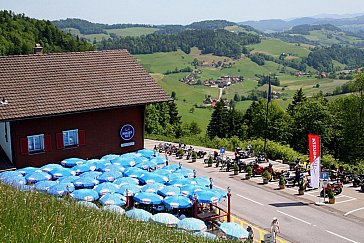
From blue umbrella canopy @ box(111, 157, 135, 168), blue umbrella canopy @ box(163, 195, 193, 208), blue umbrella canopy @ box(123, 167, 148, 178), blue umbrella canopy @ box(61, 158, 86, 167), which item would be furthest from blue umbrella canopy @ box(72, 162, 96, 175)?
blue umbrella canopy @ box(163, 195, 193, 208)

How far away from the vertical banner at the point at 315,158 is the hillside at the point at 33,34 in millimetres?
77603

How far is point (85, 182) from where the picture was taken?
73.1 ft

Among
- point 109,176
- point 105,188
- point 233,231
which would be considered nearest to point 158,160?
point 109,176

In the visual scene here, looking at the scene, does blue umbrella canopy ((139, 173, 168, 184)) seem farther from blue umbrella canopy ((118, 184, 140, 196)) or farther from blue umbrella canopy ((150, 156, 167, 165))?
blue umbrella canopy ((150, 156, 167, 165))

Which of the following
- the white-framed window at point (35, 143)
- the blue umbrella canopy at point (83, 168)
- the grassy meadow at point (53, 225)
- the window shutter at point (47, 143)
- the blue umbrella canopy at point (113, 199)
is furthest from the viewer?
the window shutter at point (47, 143)

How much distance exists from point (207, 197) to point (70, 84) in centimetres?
1281

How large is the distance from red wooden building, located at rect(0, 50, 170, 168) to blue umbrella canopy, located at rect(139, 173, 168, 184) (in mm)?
5716

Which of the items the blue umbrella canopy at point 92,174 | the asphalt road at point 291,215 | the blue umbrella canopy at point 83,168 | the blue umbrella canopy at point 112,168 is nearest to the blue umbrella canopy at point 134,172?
the blue umbrella canopy at point 112,168

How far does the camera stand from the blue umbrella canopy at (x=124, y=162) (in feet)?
84.8

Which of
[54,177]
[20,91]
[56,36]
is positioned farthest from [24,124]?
[56,36]

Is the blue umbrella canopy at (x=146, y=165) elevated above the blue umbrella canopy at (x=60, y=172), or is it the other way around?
the blue umbrella canopy at (x=60, y=172)

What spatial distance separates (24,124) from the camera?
25266mm

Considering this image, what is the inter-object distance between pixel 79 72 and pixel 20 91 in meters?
4.58

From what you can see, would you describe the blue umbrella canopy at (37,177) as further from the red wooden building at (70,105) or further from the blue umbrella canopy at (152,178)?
the blue umbrella canopy at (152,178)
